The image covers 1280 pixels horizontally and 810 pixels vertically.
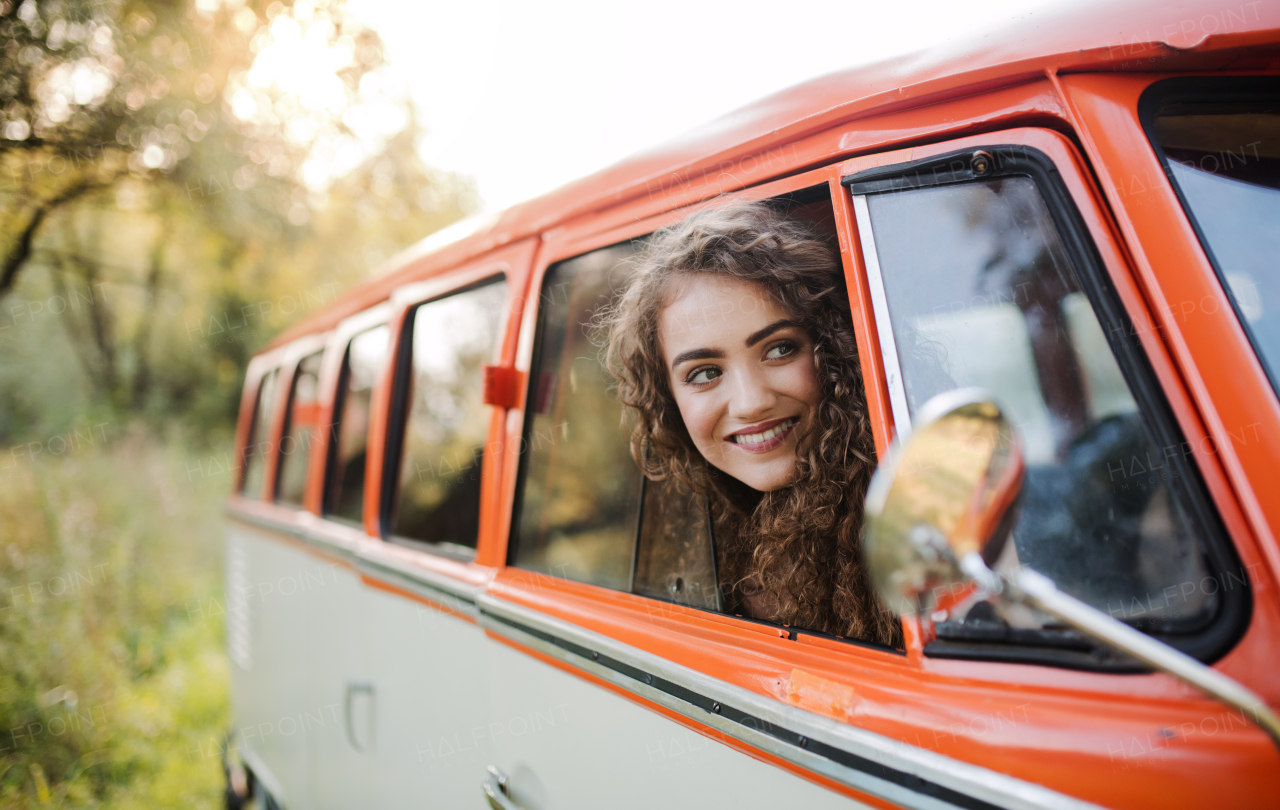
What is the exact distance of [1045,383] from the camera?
1060mm

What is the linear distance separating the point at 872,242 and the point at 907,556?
2.31ft

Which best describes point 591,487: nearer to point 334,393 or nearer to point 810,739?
point 810,739

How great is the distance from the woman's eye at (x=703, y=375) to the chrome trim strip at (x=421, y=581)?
0.95m

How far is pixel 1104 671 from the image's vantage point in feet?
2.87

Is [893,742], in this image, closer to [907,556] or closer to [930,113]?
[907,556]

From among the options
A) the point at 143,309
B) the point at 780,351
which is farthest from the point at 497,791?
the point at 143,309

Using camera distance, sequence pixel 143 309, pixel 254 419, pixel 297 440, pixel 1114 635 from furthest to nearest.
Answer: pixel 143 309, pixel 254 419, pixel 297 440, pixel 1114 635

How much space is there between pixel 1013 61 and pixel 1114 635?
0.88 metres

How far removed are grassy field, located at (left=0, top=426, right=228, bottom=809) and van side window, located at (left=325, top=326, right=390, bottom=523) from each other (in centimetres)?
274

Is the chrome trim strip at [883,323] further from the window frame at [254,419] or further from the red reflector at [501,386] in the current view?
the window frame at [254,419]

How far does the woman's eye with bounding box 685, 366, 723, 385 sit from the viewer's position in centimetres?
160

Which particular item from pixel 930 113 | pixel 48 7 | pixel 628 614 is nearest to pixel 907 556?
pixel 930 113

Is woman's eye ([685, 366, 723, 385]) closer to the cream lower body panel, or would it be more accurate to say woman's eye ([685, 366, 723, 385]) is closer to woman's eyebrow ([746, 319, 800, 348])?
woman's eyebrow ([746, 319, 800, 348])

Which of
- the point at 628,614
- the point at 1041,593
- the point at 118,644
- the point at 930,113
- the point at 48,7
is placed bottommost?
the point at 118,644
